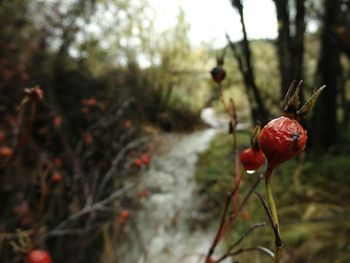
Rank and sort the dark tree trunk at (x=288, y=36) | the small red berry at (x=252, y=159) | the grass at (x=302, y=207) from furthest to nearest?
the dark tree trunk at (x=288, y=36)
the grass at (x=302, y=207)
the small red berry at (x=252, y=159)

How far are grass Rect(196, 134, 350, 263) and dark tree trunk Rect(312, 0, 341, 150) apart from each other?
222mm

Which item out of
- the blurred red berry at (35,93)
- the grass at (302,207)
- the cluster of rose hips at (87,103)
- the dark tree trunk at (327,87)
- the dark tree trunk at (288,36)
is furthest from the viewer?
the cluster of rose hips at (87,103)

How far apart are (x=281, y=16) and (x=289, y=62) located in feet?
1.12

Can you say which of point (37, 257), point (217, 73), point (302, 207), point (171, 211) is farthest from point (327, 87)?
point (37, 257)

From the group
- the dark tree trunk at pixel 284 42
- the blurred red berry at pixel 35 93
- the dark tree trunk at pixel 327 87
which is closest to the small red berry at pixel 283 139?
the blurred red berry at pixel 35 93

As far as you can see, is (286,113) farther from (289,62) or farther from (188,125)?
(188,125)

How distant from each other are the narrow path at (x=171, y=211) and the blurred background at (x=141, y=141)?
0.01 meters

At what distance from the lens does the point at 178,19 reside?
522 cm

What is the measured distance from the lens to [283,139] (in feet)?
1.41

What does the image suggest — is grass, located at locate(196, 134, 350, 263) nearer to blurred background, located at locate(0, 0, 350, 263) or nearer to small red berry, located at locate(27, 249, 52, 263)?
blurred background, located at locate(0, 0, 350, 263)

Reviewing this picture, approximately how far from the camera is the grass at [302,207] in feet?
6.13

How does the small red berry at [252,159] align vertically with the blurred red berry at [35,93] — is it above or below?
below

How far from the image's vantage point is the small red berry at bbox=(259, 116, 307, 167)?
43 centimetres

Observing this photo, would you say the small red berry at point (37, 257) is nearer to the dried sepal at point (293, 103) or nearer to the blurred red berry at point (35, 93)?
the blurred red berry at point (35, 93)
